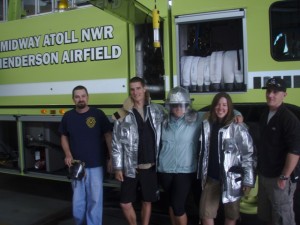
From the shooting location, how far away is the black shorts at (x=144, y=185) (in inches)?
154

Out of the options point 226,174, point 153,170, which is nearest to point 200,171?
point 226,174

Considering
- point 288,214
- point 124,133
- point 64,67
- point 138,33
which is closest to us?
point 288,214

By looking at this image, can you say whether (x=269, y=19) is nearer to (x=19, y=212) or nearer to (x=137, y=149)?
(x=137, y=149)

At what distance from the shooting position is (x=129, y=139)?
3814 millimetres

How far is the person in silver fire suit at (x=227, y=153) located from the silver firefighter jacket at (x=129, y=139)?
0.50m

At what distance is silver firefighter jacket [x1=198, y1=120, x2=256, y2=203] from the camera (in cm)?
342

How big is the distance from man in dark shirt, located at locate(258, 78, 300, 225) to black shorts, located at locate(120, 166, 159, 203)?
1045 mm

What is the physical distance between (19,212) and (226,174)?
10.8 feet

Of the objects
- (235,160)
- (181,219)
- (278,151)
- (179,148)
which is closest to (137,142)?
(179,148)

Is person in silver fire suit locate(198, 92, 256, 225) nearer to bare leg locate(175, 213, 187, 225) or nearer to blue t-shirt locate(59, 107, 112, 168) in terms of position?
bare leg locate(175, 213, 187, 225)

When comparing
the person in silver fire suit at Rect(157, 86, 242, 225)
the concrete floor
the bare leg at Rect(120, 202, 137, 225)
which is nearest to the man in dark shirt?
the person in silver fire suit at Rect(157, 86, 242, 225)

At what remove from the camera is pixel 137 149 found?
3840 millimetres

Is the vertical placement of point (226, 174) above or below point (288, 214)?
above

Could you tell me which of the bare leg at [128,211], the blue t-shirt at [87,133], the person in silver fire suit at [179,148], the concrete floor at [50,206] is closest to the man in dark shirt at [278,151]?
the person in silver fire suit at [179,148]
